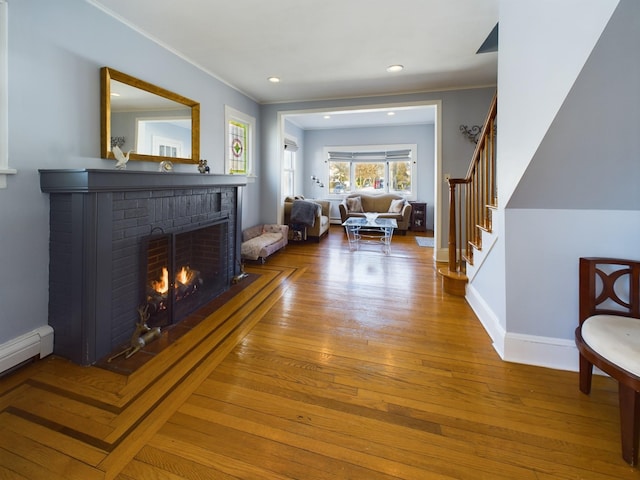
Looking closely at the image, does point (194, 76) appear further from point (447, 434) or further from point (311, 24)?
point (447, 434)

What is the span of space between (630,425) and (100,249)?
2.75 metres

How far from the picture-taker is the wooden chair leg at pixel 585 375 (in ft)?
5.21

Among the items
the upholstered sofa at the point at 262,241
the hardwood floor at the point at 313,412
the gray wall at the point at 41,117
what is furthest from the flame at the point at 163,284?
the upholstered sofa at the point at 262,241

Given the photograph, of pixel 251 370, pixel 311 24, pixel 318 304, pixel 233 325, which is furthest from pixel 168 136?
pixel 251 370

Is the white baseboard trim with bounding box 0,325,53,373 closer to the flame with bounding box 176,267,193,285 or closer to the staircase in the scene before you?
the flame with bounding box 176,267,193,285

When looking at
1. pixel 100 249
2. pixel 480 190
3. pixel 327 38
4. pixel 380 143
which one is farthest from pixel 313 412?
pixel 380 143

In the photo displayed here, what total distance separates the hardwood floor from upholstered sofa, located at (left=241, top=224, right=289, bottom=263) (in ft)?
6.18

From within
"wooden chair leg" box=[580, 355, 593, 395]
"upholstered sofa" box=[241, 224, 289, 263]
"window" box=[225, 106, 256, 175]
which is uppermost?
"window" box=[225, 106, 256, 175]

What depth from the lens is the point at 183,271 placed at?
273 centimetres

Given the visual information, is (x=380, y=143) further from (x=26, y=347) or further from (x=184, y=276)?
(x=26, y=347)

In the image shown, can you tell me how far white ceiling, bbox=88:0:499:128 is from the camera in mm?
2396

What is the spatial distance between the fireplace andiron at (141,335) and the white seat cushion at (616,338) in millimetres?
2545

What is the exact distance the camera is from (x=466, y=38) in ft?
9.55

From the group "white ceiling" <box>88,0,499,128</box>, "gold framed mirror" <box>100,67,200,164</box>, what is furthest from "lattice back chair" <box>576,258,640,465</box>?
"gold framed mirror" <box>100,67,200,164</box>
